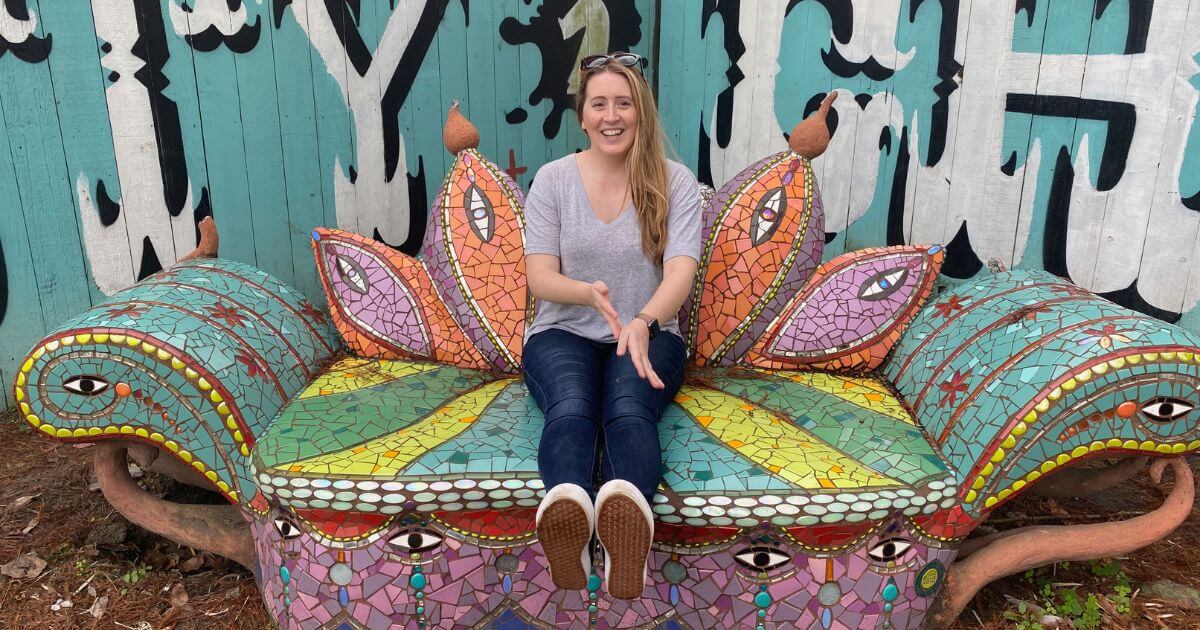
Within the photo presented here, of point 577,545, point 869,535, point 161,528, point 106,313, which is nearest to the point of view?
point 577,545

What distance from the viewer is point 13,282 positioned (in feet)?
10.5

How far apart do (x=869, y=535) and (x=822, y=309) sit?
790 millimetres

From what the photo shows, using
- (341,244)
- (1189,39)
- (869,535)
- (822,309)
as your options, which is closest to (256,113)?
(341,244)

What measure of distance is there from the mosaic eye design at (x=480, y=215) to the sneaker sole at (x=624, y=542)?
1187 mm

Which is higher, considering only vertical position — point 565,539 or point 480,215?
point 480,215

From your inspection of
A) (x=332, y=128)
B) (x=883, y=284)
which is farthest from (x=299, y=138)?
(x=883, y=284)

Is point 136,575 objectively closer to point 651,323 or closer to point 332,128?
point 651,323

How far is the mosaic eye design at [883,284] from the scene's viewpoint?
2.56m

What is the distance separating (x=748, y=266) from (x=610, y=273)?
53cm

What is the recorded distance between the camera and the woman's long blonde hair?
89.7 inches

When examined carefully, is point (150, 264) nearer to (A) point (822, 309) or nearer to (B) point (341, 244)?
(B) point (341, 244)

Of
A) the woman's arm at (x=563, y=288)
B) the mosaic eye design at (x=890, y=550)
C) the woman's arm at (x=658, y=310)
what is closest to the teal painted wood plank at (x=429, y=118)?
the woman's arm at (x=563, y=288)

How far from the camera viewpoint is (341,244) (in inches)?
107

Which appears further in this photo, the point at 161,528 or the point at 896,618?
the point at 161,528
